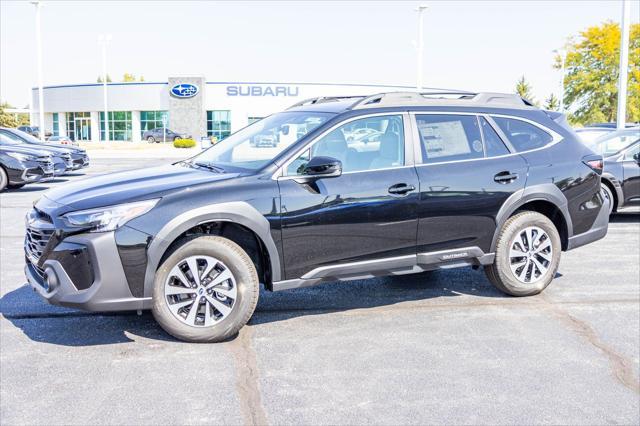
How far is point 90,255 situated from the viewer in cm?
477

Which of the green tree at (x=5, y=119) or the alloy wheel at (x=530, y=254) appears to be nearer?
the alloy wheel at (x=530, y=254)

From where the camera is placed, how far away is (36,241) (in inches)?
203

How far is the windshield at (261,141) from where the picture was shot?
5.66 m

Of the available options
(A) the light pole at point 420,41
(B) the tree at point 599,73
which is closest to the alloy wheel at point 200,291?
(A) the light pole at point 420,41

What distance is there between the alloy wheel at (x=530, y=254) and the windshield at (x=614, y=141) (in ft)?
17.4

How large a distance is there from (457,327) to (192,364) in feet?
6.89

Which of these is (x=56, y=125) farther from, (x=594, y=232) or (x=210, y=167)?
(x=594, y=232)

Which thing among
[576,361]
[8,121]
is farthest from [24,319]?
[8,121]

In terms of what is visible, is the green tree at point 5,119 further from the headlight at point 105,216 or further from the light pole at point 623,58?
the headlight at point 105,216

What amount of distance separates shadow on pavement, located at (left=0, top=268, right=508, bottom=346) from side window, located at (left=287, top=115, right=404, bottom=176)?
4.25 ft

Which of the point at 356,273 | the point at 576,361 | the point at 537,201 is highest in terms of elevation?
the point at 537,201

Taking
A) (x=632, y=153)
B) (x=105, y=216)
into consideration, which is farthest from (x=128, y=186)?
(x=632, y=153)

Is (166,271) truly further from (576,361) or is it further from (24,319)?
(576,361)

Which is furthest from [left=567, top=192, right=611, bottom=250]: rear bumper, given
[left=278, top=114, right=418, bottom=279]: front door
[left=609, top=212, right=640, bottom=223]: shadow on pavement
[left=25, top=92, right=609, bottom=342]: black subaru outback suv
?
[left=609, top=212, right=640, bottom=223]: shadow on pavement
